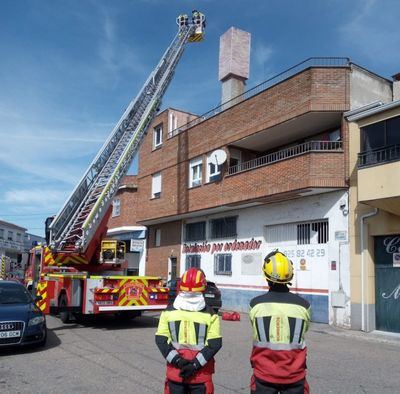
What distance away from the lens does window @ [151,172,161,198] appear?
25.4m

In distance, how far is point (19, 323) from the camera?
9.15 meters

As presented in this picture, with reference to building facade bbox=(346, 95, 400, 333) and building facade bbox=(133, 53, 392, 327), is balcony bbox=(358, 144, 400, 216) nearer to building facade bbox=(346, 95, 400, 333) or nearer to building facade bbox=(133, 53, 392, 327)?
building facade bbox=(346, 95, 400, 333)

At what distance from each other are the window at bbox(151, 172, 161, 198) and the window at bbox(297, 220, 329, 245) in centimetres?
999

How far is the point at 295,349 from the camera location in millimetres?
3572

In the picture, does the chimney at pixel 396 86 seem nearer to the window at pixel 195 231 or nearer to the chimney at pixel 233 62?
the chimney at pixel 233 62

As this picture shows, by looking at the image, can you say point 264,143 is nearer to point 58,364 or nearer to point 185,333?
point 58,364

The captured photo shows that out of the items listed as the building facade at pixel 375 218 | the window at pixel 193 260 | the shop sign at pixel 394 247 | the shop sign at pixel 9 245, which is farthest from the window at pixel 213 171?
the shop sign at pixel 9 245

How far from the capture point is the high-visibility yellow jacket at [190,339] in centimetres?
376

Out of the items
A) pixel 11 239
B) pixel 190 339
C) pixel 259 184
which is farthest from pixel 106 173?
pixel 11 239

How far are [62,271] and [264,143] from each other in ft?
31.7

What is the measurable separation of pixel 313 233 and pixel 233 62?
33.5 feet

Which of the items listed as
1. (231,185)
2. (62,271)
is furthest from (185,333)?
(231,185)

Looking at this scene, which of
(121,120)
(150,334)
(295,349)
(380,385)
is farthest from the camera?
(121,120)

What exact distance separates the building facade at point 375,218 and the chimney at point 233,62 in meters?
8.95
